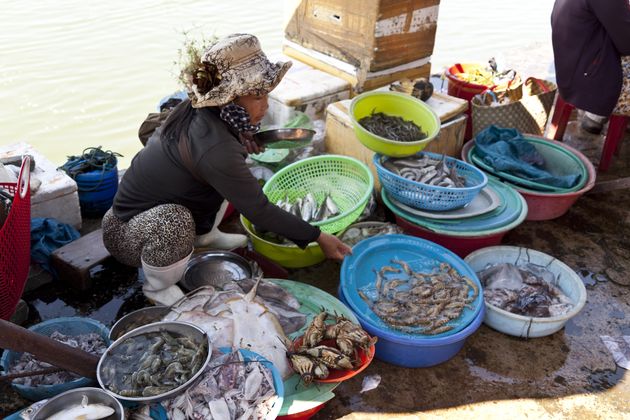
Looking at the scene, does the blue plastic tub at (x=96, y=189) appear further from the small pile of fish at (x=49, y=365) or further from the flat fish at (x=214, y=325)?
the flat fish at (x=214, y=325)

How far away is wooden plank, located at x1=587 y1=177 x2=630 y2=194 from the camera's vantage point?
15.0 feet

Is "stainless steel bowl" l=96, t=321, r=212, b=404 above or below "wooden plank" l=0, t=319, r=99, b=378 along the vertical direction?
below

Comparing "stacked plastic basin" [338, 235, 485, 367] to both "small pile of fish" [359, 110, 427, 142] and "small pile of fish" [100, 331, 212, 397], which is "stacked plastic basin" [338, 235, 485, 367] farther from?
"small pile of fish" [100, 331, 212, 397]

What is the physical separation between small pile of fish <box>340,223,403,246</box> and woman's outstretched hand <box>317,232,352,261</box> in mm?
596

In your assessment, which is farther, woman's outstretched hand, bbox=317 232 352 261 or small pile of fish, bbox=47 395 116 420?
woman's outstretched hand, bbox=317 232 352 261

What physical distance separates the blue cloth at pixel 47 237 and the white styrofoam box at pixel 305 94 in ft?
6.59

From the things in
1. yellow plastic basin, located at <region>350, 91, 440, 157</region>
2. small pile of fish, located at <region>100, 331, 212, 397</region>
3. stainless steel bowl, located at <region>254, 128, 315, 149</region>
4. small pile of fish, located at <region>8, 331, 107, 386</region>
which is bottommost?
small pile of fish, located at <region>8, 331, 107, 386</region>

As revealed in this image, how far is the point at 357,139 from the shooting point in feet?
14.3

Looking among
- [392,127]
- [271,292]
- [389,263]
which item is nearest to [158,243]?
[271,292]

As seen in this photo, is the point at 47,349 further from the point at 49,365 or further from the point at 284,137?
the point at 284,137

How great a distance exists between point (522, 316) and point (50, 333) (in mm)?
2708

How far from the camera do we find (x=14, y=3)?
9922 mm

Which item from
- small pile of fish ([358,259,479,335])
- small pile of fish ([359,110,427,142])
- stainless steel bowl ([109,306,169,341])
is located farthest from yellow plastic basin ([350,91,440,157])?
stainless steel bowl ([109,306,169,341])

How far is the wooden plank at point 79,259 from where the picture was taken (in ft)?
10.9
